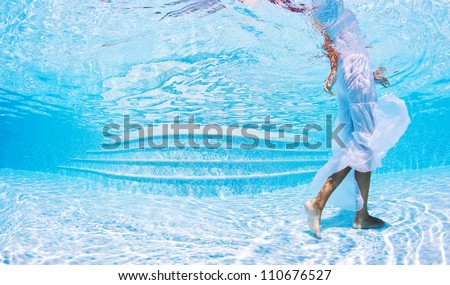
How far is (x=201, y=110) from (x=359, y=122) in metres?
11.9

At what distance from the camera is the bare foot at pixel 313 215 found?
3.68 m

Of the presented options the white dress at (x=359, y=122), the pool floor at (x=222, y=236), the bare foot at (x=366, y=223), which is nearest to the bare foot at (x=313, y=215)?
the pool floor at (x=222, y=236)

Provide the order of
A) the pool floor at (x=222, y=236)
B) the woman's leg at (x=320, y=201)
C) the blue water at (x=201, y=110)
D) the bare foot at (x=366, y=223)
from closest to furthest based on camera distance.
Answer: the pool floor at (x=222, y=236) → the woman's leg at (x=320, y=201) → the blue water at (x=201, y=110) → the bare foot at (x=366, y=223)

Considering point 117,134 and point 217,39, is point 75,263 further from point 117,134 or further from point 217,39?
point 117,134

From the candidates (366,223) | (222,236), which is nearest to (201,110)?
(222,236)

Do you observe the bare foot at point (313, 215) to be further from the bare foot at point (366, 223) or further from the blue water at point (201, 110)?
the bare foot at point (366, 223)

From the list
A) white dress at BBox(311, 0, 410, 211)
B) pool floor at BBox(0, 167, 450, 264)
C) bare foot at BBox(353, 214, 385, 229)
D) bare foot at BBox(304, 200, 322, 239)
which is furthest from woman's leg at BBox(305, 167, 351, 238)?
bare foot at BBox(353, 214, 385, 229)

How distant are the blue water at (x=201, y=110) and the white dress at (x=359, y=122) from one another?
865mm

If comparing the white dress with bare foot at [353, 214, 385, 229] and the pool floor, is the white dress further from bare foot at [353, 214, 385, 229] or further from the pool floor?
the pool floor

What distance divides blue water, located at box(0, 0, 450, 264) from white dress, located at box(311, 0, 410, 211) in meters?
0.87

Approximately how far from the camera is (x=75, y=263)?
11.1 ft

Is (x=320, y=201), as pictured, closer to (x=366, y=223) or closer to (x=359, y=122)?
(x=366, y=223)
